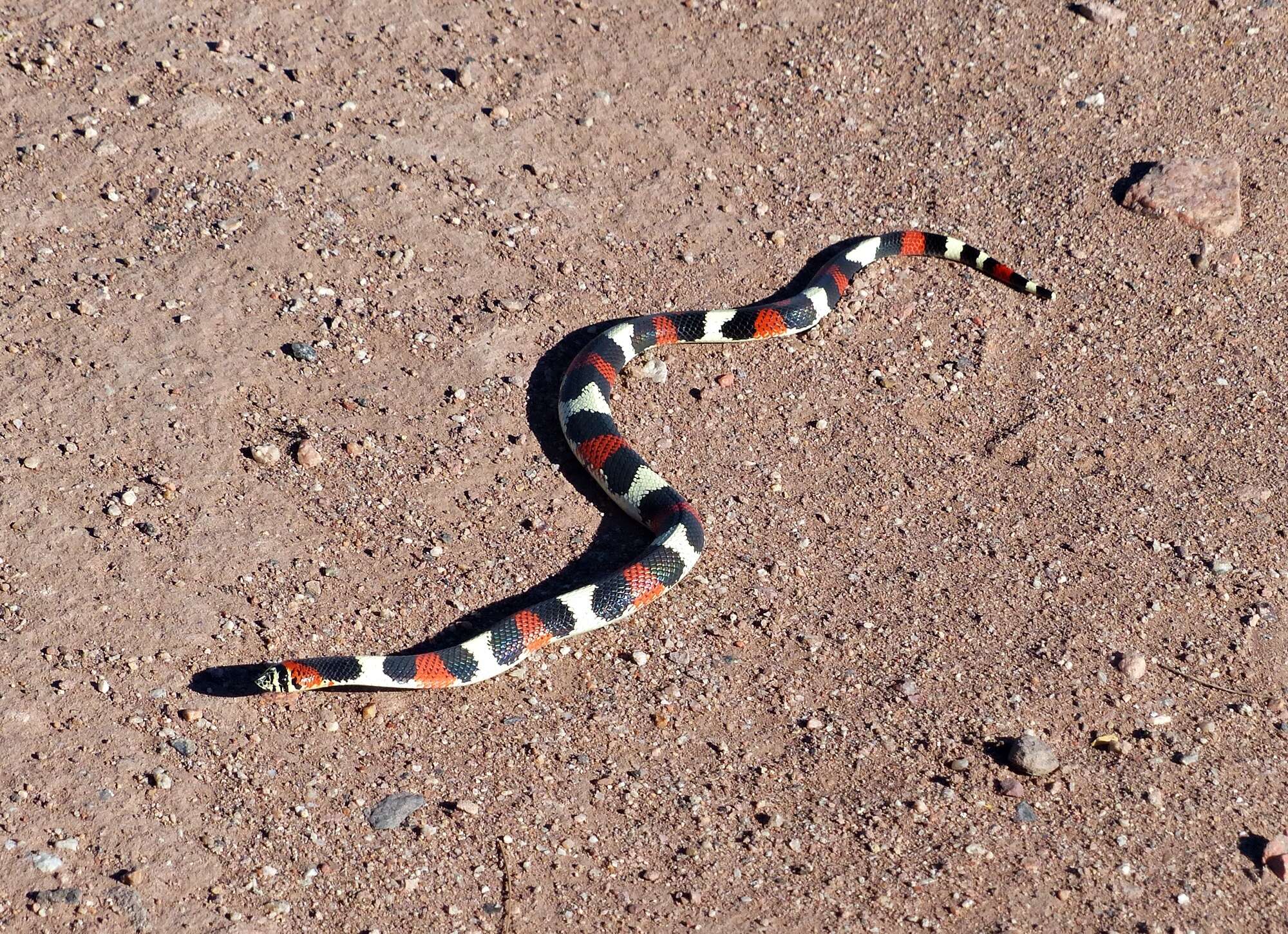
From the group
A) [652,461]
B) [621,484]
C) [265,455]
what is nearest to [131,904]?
[265,455]

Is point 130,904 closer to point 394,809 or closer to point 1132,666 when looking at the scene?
point 394,809

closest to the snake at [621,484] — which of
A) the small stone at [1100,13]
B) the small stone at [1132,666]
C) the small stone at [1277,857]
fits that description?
the small stone at [1132,666]

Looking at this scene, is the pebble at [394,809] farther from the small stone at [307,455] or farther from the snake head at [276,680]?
the small stone at [307,455]

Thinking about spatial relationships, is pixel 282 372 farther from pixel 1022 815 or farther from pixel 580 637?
pixel 1022 815

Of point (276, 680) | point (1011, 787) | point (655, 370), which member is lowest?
point (1011, 787)

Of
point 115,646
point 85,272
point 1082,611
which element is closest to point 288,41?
point 85,272

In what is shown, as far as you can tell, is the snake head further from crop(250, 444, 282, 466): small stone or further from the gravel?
the gravel
